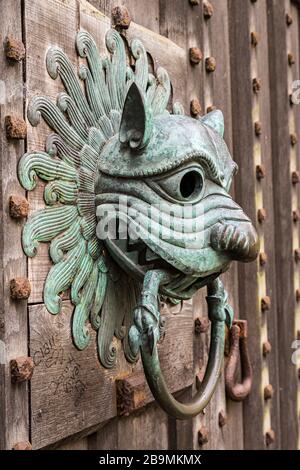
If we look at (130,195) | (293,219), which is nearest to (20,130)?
(130,195)

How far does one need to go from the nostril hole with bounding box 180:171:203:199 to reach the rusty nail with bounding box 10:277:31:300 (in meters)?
0.23

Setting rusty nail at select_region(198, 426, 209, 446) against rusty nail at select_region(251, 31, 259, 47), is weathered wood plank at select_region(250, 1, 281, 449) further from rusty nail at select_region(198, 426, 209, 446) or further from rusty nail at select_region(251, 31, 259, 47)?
rusty nail at select_region(198, 426, 209, 446)

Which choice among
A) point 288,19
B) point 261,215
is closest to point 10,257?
point 261,215

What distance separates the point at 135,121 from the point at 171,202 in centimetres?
11

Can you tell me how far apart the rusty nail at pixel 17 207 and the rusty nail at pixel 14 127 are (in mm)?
68

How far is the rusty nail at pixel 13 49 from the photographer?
28.6 inches

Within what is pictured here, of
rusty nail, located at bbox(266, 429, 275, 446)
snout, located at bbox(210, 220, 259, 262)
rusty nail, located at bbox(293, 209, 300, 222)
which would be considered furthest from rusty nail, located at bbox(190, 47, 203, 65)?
rusty nail, located at bbox(266, 429, 275, 446)

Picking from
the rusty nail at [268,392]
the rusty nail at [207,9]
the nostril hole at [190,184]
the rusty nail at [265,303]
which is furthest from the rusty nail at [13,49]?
the rusty nail at [268,392]

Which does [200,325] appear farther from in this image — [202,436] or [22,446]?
[22,446]

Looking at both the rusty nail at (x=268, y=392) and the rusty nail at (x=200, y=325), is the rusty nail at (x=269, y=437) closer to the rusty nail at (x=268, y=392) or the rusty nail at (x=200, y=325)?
the rusty nail at (x=268, y=392)

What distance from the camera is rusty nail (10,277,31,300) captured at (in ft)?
2.38

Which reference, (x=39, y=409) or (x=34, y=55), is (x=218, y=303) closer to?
(x=39, y=409)

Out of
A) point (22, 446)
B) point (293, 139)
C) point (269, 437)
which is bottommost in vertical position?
point (269, 437)

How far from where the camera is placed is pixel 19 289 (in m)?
0.72
